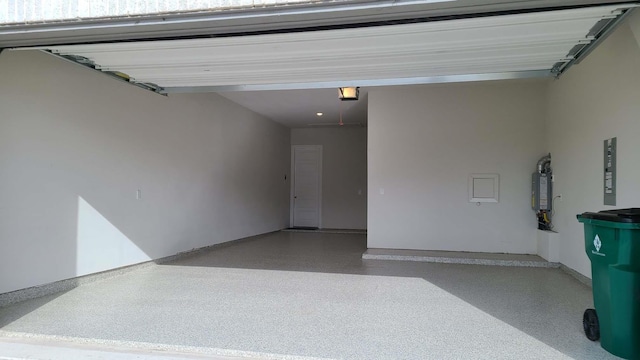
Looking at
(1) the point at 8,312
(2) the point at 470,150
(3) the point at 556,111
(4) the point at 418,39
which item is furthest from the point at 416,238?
(1) the point at 8,312

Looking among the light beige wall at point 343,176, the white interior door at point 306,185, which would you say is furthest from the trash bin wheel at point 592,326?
the white interior door at point 306,185

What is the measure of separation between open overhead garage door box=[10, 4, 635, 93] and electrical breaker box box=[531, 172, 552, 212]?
233cm

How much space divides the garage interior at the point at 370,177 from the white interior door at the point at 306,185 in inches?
119

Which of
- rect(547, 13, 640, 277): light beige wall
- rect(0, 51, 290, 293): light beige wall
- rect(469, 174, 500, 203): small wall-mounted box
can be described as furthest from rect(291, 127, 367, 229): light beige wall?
rect(547, 13, 640, 277): light beige wall

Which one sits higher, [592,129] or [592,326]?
[592,129]

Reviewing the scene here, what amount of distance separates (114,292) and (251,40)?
2942mm

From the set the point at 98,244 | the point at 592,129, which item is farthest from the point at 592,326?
the point at 98,244

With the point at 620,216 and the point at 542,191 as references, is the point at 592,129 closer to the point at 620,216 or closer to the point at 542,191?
the point at 542,191

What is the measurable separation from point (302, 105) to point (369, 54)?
14.8 ft

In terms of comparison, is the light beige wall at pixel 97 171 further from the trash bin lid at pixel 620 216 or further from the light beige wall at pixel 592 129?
the light beige wall at pixel 592 129

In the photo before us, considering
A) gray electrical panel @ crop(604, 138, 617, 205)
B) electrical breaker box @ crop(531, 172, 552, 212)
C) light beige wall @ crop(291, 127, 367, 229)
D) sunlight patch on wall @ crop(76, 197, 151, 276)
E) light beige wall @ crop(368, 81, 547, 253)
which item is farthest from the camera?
light beige wall @ crop(291, 127, 367, 229)

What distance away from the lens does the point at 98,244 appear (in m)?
4.54

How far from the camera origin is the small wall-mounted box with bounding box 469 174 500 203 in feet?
20.5

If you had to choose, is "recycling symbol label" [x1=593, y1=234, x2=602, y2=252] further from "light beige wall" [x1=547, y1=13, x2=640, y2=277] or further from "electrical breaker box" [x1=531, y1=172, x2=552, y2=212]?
"electrical breaker box" [x1=531, y1=172, x2=552, y2=212]
